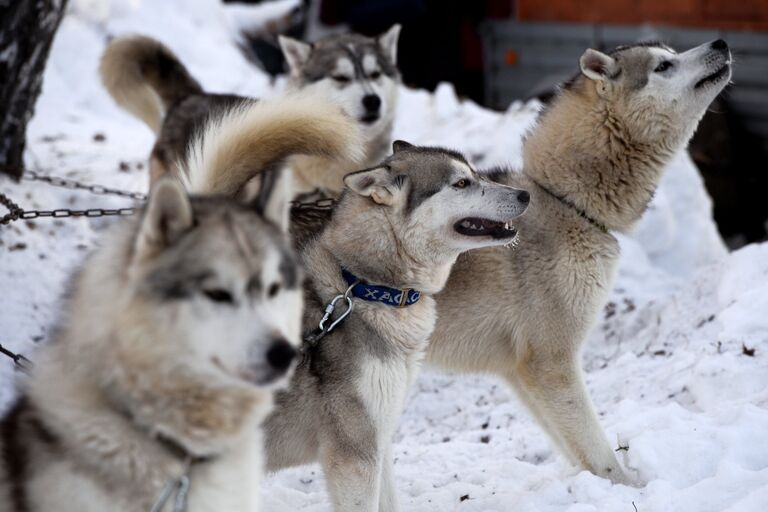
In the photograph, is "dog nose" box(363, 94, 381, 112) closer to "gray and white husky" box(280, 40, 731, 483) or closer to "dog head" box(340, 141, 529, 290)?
"gray and white husky" box(280, 40, 731, 483)

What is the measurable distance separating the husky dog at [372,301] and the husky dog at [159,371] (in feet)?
3.79

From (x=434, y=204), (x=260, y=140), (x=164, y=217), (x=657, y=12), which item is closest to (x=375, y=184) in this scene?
(x=434, y=204)

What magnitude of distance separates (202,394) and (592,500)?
231cm

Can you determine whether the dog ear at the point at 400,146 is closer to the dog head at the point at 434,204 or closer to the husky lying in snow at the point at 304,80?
the dog head at the point at 434,204

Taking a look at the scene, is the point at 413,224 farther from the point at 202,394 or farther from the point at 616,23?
the point at 616,23

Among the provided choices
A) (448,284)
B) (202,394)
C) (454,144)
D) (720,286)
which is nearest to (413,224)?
(448,284)

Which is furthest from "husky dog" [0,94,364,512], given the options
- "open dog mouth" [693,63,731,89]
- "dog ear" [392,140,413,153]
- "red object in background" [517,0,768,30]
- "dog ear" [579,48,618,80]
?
"red object in background" [517,0,768,30]

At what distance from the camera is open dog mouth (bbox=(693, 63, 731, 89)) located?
187 inches

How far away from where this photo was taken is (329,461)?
3688 mm

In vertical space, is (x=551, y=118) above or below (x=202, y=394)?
below

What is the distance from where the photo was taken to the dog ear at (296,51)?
7.05 m

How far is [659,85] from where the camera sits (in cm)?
472

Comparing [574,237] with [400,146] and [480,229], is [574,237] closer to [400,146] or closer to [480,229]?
[480,229]

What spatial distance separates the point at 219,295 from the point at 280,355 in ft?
0.70
